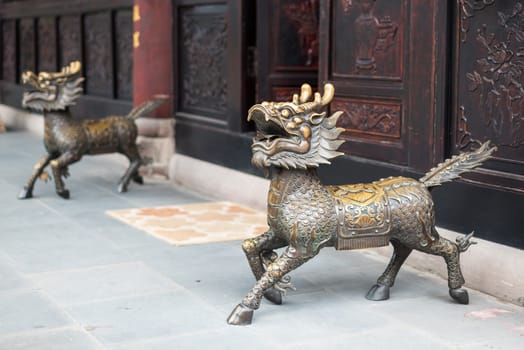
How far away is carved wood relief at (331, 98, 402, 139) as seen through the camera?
6812mm

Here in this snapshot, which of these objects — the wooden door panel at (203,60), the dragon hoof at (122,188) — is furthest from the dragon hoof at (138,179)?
the wooden door panel at (203,60)

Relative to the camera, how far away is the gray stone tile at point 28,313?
5012 millimetres

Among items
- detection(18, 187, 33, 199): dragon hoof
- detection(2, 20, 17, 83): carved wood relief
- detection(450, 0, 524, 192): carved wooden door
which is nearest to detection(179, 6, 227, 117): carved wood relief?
detection(18, 187, 33, 199): dragon hoof

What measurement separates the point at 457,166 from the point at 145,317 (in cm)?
201

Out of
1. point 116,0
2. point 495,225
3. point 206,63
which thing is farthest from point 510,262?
point 116,0

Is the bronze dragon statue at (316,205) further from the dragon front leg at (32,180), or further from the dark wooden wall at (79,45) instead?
the dark wooden wall at (79,45)

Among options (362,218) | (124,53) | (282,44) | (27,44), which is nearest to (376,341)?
(362,218)

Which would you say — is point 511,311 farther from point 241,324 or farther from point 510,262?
point 241,324

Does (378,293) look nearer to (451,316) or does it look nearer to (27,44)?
(451,316)

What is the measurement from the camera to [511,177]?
5613mm

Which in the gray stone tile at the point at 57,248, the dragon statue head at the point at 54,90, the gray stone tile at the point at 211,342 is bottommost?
the gray stone tile at the point at 211,342

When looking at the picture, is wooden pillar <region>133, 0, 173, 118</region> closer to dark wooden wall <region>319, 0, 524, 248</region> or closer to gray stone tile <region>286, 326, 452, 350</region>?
dark wooden wall <region>319, 0, 524, 248</region>

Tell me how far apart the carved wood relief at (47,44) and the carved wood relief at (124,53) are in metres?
2.60

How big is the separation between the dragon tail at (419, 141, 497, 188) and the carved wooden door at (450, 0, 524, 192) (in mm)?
311
